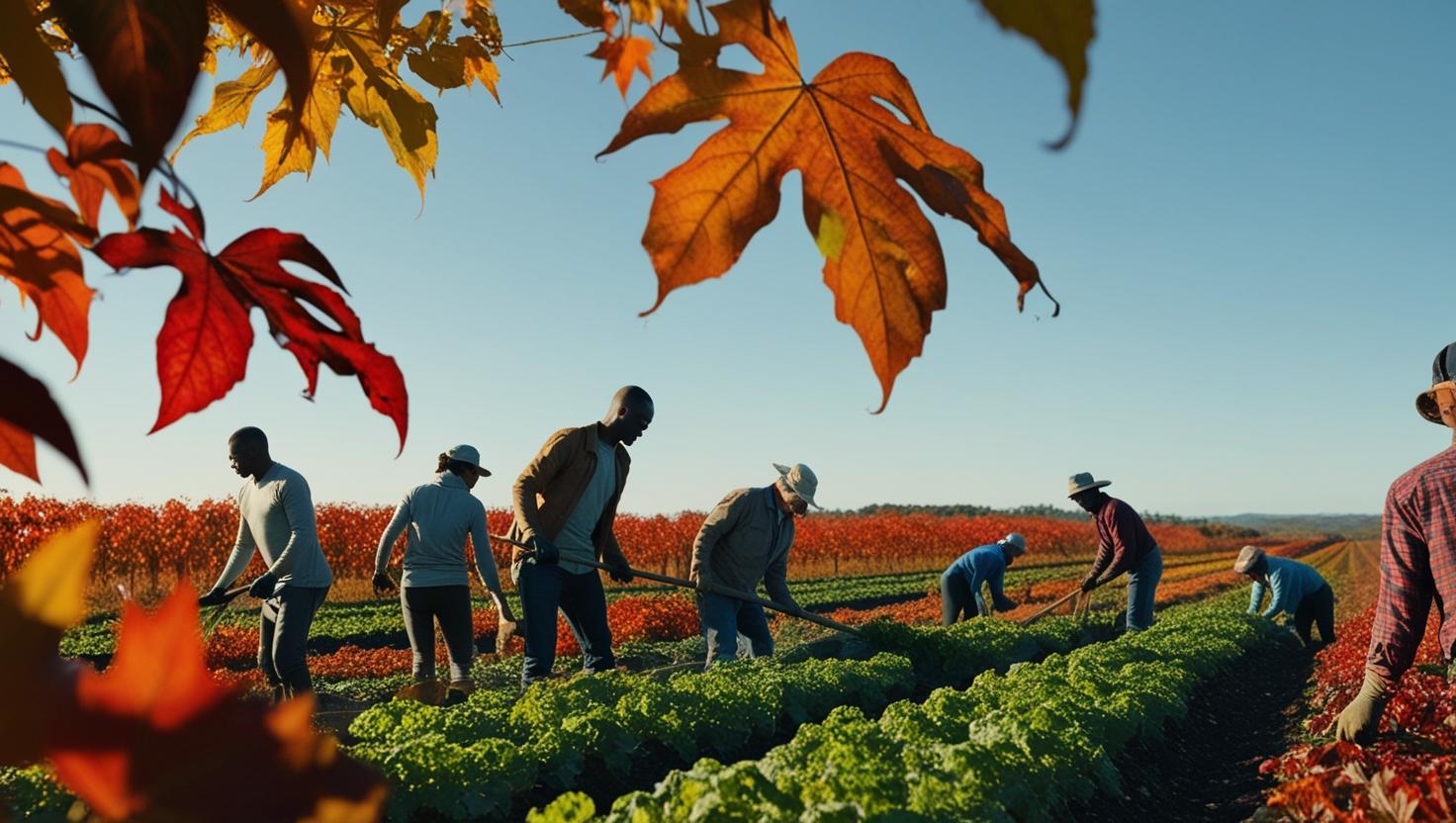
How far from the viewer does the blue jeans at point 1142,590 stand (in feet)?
32.3

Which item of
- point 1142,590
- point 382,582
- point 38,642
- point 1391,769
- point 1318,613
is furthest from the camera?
point 1318,613

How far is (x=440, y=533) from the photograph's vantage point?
5750 mm

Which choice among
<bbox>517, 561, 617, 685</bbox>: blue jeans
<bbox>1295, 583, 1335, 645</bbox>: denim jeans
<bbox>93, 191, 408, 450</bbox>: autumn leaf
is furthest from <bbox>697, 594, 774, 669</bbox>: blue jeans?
<bbox>1295, 583, 1335, 645</bbox>: denim jeans

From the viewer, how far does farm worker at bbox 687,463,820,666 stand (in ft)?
21.9

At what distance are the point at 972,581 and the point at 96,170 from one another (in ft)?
37.6

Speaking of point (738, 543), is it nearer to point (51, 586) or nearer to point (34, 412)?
point (34, 412)

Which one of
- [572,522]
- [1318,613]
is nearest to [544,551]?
[572,522]

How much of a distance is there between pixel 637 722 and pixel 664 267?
14.4 feet

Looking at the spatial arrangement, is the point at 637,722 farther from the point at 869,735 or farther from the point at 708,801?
the point at 708,801

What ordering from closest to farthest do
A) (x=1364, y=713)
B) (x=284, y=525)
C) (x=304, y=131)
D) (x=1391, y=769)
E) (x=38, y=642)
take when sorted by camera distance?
(x=38, y=642) → (x=304, y=131) → (x=1391, y=769) → (x=1364, y=713) → (x=284, y=525)

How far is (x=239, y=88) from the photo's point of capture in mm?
958

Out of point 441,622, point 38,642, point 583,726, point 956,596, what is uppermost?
point 38,642

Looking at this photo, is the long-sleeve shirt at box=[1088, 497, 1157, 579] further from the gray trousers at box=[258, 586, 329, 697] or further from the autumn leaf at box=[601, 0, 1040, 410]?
the autumn leaf at box=[601, 0, 1040, 410]

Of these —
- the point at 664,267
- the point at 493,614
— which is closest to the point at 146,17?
the point at 664,267
